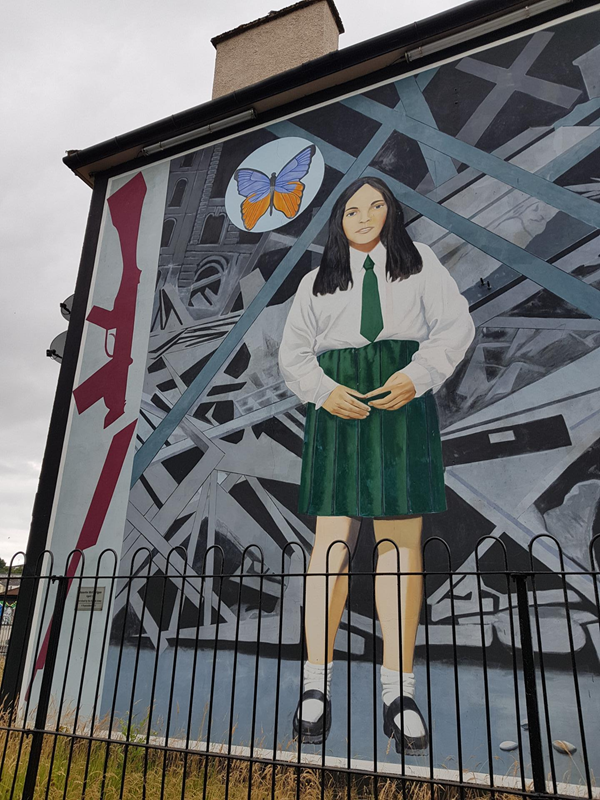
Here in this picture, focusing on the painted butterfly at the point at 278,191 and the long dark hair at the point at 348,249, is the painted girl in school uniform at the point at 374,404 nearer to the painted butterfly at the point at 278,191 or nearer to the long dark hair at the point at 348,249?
the long dark hair at the point at 348,249

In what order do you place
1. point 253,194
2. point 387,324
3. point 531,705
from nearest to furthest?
point 531,705 < point 387,324 < point 253,194

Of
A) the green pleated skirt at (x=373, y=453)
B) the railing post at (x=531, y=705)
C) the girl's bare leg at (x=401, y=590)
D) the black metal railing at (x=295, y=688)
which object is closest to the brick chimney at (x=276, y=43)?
the green pleated skirt at (x=373, y=453)

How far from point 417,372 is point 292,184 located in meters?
3.24

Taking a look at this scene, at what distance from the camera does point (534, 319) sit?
A: 6328 mm

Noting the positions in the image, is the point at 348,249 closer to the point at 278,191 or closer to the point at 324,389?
the point at 278,191

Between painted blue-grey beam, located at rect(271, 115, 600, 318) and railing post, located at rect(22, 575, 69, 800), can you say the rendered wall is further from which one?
railing post, located at rect(22, 575, 69, 800)

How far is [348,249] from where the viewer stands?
7562 mm

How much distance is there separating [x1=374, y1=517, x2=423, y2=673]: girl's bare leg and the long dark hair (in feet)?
8.93

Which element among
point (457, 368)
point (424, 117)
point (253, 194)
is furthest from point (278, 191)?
point (457, 368)

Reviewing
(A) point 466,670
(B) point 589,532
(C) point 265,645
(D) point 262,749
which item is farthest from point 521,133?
(D) point 262,749

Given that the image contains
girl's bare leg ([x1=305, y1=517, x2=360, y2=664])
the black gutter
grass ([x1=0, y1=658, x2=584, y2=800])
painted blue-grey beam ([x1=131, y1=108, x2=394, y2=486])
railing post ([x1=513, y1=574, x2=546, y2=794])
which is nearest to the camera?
railing post ([x1=513, y1=574, x2=546, y2=794])

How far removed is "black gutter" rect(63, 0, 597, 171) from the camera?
25.3 feet

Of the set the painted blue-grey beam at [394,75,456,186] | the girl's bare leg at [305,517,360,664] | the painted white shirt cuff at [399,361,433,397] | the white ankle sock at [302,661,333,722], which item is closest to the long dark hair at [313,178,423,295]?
the painted blue-grey beam at [394,75,456,186]

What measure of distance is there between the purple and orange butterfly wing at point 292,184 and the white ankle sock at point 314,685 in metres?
5.22
